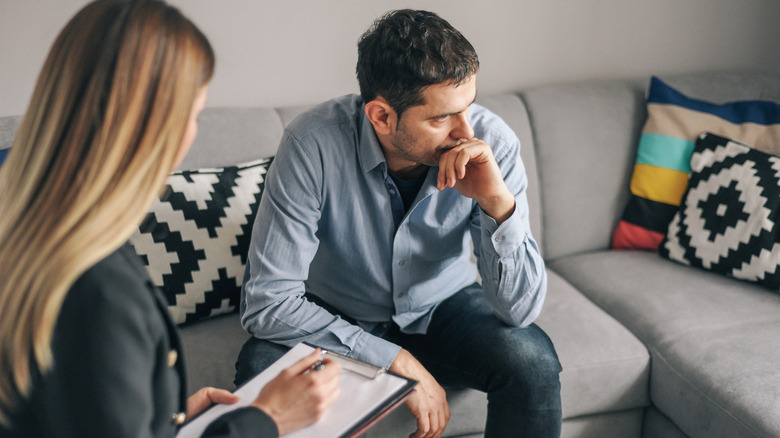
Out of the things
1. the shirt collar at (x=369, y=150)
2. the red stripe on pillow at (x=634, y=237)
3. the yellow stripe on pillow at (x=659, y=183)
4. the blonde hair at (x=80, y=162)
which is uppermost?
the blonde hair at (x=80, y=162)

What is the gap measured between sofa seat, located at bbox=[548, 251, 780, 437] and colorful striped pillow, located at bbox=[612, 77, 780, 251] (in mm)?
→ 118

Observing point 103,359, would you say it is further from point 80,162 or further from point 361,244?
point 361,244

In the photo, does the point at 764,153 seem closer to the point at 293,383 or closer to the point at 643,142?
the point at 643,142

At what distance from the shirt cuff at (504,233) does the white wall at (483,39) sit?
873mm

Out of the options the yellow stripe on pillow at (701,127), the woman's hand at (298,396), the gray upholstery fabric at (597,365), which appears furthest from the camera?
the yellow stripe on pillow at (701,127)

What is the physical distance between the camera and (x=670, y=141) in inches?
74.4

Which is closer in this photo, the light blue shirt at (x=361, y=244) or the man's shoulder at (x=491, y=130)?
the light blue shirt at (x=361, y=244)

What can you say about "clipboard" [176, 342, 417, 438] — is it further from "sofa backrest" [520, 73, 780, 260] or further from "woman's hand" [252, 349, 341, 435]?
"sofa backrest" [520, 73, 780, 260]

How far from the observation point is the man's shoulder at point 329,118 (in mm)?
1333

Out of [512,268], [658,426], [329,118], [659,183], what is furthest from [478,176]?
[659,183]

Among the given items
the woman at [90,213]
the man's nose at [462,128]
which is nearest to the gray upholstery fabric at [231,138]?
the man's nose at [462,128]

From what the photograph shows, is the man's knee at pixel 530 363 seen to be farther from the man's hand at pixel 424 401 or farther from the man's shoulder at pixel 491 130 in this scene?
the man's shoulder at pixel 491 130

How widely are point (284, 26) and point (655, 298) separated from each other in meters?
1.26

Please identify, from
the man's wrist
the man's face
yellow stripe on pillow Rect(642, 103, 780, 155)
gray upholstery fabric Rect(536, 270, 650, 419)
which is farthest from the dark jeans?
yellow stripe on pillow Rect(642, 103, 780, 155)
